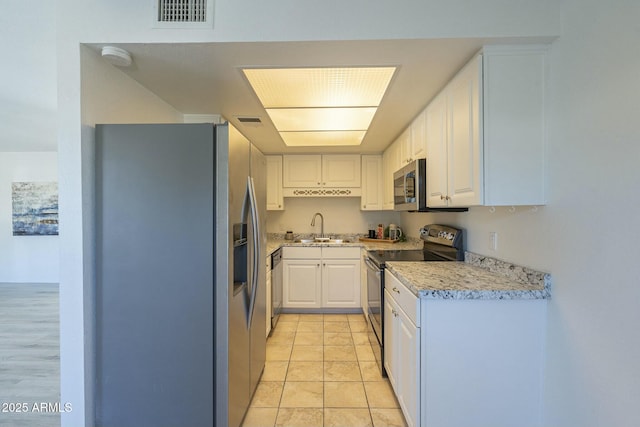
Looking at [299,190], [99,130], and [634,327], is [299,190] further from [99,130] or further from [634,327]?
[634,327]

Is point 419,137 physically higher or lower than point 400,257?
higher

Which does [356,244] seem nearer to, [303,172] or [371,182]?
[371,182]

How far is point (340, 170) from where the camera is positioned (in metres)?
3.74

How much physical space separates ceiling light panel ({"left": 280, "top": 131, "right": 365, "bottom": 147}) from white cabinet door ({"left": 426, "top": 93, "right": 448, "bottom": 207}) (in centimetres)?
98

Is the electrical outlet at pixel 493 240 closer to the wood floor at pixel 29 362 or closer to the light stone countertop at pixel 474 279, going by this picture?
the light stone countertop at pixel 474 279

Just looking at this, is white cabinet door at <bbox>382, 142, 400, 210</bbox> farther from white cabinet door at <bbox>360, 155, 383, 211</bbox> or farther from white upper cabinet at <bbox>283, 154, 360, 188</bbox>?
white upper cabinet at <bbox>283, 154, 360, 188</bbox>

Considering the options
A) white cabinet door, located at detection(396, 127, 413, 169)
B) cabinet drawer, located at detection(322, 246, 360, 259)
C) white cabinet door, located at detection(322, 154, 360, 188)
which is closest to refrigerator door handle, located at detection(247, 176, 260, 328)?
white cabinet door, located at detection(396, 127, 413, 169)

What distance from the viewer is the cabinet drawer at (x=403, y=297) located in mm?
1372

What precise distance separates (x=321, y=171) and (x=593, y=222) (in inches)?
115

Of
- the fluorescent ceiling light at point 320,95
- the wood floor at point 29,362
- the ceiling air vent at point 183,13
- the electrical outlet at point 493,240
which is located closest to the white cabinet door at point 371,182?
the fluorescent ceiling light at point 320,95

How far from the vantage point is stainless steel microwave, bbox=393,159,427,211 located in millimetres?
2109

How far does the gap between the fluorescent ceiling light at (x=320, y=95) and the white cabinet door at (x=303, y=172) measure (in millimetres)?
960

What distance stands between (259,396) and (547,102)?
2.56 meters

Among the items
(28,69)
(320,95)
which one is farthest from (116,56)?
(28,69)
